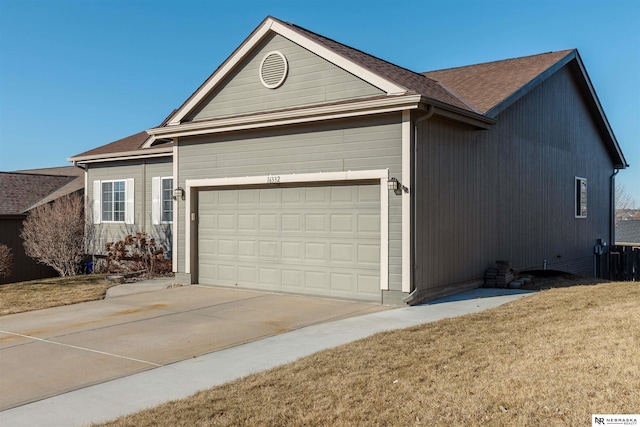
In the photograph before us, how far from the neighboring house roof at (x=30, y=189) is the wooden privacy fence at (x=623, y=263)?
65.0 feet

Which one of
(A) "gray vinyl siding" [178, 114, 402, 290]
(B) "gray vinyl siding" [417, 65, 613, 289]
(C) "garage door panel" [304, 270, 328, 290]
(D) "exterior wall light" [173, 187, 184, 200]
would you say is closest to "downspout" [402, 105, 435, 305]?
(B) "gray vinyl siding" [417, 65, 613, 289]

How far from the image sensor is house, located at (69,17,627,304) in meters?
10.4

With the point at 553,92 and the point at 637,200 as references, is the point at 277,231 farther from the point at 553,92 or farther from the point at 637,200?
the point at 637,200

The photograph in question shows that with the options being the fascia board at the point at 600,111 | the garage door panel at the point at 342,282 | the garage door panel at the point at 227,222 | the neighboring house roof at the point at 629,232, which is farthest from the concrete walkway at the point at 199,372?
the neighboring house roof at the point at 629,232

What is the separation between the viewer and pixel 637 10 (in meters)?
14.5

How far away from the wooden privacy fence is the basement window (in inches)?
106

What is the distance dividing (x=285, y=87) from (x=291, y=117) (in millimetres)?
1089

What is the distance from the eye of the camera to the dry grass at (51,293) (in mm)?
11302

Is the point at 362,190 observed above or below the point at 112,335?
above

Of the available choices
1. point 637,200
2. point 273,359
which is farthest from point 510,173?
point 637,200

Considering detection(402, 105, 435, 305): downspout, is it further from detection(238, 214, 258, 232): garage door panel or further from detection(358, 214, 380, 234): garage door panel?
detection(238, 214, 258, 232): garage door panel

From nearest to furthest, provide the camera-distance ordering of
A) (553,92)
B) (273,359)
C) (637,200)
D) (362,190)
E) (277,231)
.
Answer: (273,359)
(362,190)
(277,231)
(553,92)
(637,200)

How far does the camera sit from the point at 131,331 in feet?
28.0

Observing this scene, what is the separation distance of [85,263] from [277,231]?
34.1 feet
